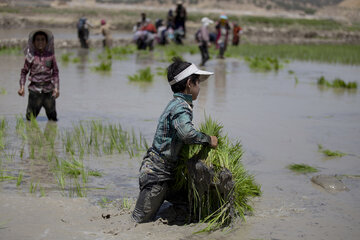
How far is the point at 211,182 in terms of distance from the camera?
145 inches

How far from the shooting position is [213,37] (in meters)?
24.1

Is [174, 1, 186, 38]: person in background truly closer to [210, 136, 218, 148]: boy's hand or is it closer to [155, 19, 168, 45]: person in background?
[155, 19, 168, 45]: person in background

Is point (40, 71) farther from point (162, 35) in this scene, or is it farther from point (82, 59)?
point (162, 35)

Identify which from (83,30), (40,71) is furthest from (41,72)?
(83,30)

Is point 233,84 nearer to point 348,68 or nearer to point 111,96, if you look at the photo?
point 111,96

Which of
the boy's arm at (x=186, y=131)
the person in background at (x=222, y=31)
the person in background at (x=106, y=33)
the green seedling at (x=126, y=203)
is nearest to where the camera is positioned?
the boy's arm at (x=186, y=131)

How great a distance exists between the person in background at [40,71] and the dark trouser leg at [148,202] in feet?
10.5

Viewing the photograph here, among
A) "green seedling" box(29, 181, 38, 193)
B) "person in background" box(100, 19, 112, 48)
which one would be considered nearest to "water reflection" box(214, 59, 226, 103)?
"person in background" box(100, 19, 112, 48)

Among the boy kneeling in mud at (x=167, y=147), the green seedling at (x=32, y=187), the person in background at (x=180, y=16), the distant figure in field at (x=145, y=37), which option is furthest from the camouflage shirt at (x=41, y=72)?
→ the person in background at (x=180, y=16)

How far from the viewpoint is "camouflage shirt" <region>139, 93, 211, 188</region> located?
369cm

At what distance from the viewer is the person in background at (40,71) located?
671 centimetres

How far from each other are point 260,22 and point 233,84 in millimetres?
30063

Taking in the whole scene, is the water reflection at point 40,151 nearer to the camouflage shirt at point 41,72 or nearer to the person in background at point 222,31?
the camouflage shirt at point 41,72

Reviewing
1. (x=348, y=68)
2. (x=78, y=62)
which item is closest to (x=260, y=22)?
(x=348, y=68)
